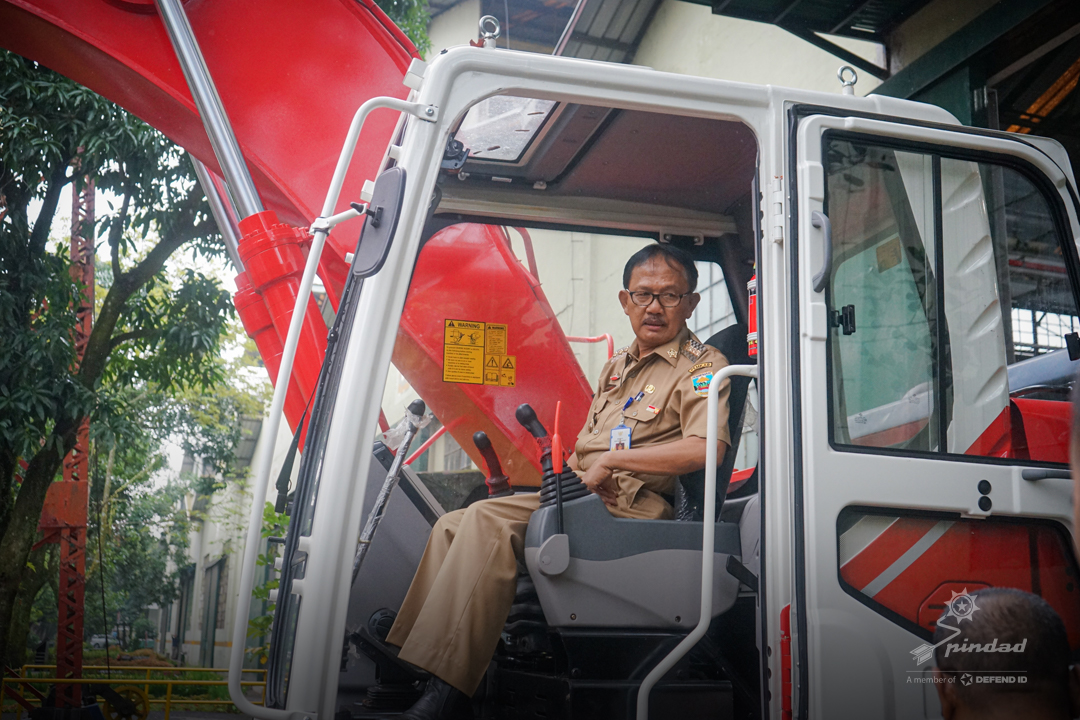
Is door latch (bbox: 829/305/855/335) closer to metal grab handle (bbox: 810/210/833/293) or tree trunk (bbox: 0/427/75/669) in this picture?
metal grab handle (bbox: 810/210/833/293)

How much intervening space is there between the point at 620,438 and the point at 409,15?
29.6ft

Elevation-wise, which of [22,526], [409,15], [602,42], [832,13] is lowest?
[22,526]

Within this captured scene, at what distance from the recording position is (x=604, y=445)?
9.25 feet

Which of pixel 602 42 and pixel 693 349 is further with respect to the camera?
pixel 602 42

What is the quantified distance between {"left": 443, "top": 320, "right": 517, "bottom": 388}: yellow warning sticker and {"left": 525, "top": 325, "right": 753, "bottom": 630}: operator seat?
104 centimetres

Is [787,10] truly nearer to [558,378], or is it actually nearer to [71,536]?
[558,378]

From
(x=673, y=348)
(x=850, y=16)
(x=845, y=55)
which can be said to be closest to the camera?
(x=673, y=348)

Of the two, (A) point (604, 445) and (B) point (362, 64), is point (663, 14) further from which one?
(A) point (604, 445)

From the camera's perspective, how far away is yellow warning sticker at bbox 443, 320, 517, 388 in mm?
3258

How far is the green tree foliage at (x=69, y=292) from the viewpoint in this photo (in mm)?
8602

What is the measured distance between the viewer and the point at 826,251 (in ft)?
6.42

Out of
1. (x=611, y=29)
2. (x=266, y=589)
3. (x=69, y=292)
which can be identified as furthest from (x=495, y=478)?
(x=69, y=292)

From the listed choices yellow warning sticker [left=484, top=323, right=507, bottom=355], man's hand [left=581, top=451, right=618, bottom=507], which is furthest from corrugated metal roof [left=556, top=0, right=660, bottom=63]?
man's hand [left=581, top=451, right=618, bottom=507]

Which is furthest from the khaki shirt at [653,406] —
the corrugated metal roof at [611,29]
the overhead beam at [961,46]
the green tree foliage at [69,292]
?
the green tree foliage at [69,292]
